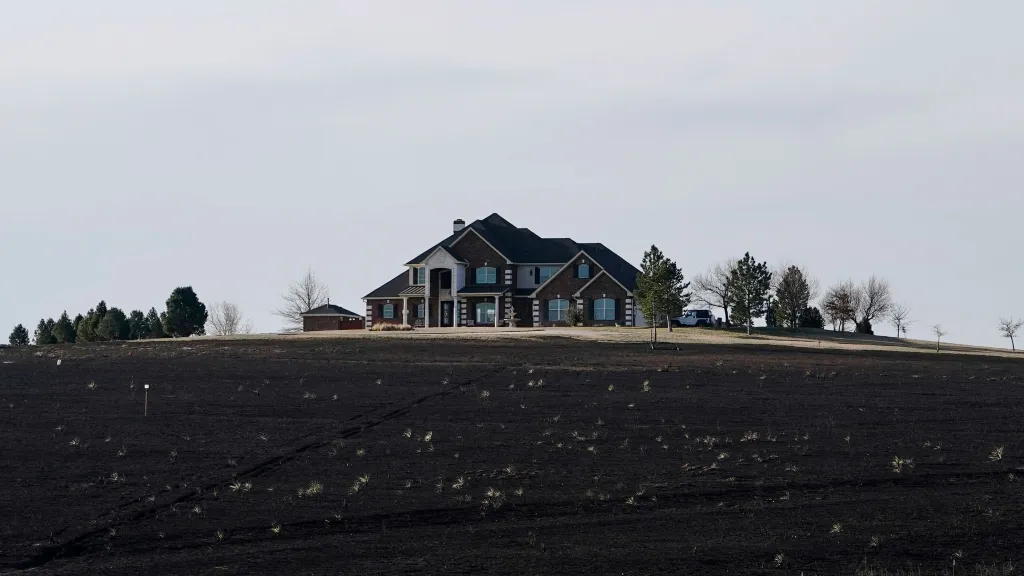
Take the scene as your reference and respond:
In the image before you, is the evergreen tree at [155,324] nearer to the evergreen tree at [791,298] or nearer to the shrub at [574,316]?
the shrub at [574,316]

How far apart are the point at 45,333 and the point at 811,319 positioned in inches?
2510

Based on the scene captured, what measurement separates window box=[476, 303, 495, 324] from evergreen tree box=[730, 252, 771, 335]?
19.0m

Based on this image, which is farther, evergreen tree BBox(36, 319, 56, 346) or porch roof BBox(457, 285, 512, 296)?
evergreen tree BBox(36, 319, 56, 346)

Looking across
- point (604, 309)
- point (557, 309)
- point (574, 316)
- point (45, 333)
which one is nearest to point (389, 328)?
point (557, 309)

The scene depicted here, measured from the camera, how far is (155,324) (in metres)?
93.9

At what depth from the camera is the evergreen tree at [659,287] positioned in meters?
76.2

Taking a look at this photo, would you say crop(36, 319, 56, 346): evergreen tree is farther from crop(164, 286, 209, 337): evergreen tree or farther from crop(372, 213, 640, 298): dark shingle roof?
crop(372, 213, 640, 298): dark shingle roof

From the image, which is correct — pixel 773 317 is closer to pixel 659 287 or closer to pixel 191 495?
pixel 659 287

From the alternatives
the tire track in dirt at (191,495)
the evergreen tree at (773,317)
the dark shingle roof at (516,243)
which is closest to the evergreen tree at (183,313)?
the dark shingle roof at (516,243)

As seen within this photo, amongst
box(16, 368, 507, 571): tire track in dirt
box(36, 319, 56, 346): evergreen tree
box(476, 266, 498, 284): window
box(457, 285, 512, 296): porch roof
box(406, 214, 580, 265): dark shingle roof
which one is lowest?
box(16, 368, 507, 571): tire track in dirt

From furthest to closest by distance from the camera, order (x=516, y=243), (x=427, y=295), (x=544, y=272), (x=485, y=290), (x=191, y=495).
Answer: (x=516, y=243)
(x=544, y=272)
(x=427, y=295)
(x=485, y=290)
(x=191, y=495)

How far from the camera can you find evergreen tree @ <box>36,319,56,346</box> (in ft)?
317

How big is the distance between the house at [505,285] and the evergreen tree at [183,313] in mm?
13276

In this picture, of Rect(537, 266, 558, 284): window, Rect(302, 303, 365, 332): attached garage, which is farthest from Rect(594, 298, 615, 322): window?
Rect(302, 303, 365, 332): attached garage
